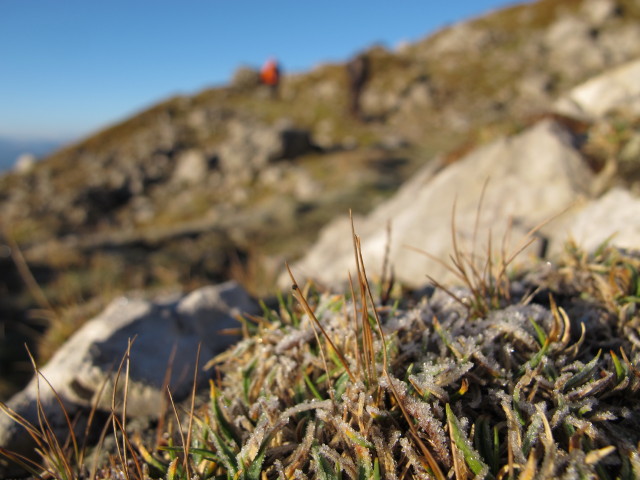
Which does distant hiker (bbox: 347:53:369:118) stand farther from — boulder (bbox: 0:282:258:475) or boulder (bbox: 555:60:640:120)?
boulder (bbox: 0:282:258:475)

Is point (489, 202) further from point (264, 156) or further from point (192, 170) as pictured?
point (192, 170)

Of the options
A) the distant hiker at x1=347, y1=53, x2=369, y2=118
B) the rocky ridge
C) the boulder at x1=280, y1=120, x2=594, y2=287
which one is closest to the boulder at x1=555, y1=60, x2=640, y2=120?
the rocky ridge

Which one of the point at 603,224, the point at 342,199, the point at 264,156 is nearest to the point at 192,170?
the point at 264,156

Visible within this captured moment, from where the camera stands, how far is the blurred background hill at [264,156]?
44.9 ft

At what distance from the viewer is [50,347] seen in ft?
18.9

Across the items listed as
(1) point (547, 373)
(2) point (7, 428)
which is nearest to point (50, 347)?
(2) point (7, 428)

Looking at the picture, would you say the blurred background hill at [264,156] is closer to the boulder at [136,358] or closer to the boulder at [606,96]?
the boulder at [606,96]

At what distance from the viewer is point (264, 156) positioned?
3825cm

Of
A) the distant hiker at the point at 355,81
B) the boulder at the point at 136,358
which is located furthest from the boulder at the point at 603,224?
the distant hiker at the point at 355,81

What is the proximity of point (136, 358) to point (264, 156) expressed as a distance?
3621 centimetres

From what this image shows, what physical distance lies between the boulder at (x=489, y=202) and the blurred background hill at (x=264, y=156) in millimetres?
702

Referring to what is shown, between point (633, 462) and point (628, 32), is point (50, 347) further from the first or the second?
point (628, 32)

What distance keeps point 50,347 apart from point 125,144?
60465 mm

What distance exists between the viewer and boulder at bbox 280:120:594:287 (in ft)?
17.3
